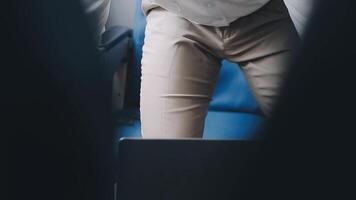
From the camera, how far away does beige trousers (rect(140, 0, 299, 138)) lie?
0.71m

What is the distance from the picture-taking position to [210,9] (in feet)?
2.36

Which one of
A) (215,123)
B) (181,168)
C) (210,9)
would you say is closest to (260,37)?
(210,9)

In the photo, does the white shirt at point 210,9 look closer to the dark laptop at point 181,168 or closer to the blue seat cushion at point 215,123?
the blue seat cushion at point 215,123

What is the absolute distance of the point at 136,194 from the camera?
359 mm

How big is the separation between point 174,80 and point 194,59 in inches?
2.1

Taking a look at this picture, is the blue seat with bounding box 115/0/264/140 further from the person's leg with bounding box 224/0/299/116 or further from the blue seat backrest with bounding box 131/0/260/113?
the person's leg with bounding box 224/0/299/116

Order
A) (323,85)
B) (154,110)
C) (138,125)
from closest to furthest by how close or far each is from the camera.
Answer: (323,85) < (154,110) < (138,125)

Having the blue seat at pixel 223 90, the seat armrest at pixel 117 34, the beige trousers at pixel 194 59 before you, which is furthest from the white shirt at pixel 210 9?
the blue seat at pixel 223 90

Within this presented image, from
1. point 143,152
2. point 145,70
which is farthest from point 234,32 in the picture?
point 143,152

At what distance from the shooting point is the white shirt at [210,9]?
0.72 m

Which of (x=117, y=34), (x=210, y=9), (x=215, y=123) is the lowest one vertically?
(x=215, y=123)

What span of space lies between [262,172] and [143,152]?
93 mm

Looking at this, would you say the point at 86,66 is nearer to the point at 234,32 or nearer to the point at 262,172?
the point at 262,172

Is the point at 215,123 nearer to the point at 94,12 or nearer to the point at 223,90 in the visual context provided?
the point at 223,90
